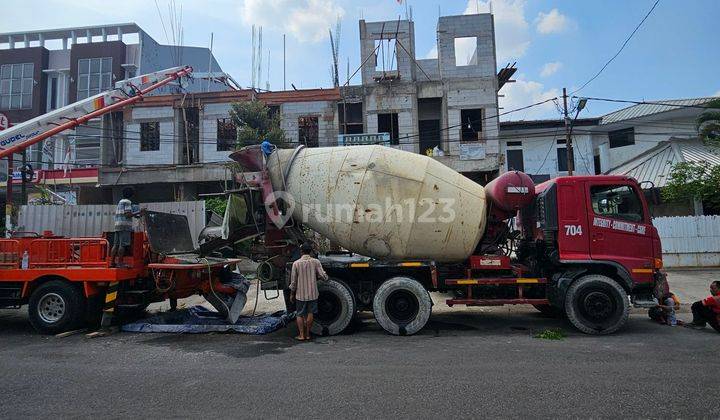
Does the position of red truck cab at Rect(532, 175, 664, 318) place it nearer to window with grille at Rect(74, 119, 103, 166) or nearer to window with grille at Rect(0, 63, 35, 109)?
window with grille at Rect(74, 119, 103, 166)

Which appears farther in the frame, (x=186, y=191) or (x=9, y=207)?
(x=186, y=191)

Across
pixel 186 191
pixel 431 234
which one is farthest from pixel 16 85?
pixel 431 234

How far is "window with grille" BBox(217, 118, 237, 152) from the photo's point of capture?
21.9m

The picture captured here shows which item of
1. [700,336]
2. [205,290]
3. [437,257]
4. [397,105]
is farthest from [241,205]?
[397,105]

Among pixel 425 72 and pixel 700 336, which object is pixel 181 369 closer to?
pixel 700 336

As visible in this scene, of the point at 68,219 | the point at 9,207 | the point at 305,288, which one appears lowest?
the point at 305,288

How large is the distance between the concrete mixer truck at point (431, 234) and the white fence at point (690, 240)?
889cm

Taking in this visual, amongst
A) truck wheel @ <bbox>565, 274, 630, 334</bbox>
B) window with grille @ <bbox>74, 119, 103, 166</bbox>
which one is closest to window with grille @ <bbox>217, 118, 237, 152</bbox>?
window with grille @ <bbox>74, 119, 103, 166</bbox>

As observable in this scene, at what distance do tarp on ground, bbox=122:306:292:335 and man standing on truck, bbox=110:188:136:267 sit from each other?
1197 millimetres

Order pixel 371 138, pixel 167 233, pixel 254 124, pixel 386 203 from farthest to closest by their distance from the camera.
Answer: pixel 371 138
pixel 254 124
pixel 167 233
pixel 386 203

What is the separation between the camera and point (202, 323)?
7.86 metres

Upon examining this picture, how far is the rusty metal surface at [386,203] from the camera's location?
7164 mm

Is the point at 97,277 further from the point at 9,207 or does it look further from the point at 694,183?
the point at 694,183

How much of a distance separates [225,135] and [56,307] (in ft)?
51.4
